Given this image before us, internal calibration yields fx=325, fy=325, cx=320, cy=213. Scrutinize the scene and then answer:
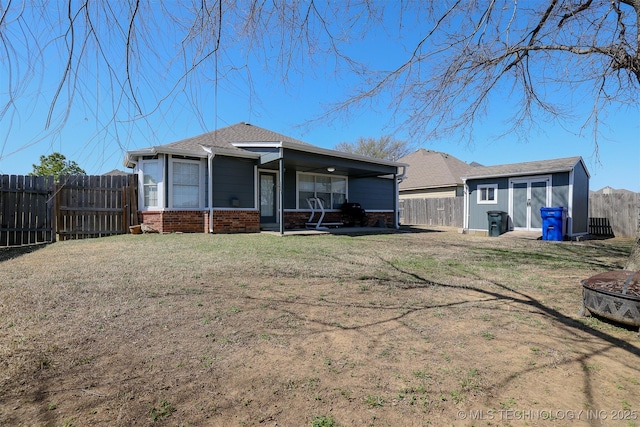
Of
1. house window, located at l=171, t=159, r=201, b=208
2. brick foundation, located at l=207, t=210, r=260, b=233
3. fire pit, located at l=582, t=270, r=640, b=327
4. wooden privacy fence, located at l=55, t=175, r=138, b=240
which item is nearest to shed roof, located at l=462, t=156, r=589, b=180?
brick foundation, located at l=207, t=210, r=260, b=233

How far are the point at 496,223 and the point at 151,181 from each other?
12.9 metres

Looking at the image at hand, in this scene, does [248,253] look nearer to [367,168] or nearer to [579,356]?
[579,356]

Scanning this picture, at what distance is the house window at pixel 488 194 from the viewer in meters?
13.8

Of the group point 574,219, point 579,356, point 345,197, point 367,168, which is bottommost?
point 579,356

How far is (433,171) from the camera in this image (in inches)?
915

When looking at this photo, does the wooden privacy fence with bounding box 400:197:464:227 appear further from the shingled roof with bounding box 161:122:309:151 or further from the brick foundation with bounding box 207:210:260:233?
the brick foundation with bounding box 207:210:260:233

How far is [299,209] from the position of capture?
13672 millimetres

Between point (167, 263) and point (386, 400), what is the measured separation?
15.7ft

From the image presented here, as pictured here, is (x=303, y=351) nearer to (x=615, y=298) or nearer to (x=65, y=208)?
(x=615, y=298)

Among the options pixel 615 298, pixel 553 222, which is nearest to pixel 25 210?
pixel 615 298

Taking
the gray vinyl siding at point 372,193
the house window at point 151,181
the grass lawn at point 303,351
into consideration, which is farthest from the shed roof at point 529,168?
Result: the house window at point 151,181

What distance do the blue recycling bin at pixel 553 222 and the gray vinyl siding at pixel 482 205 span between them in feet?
6.06

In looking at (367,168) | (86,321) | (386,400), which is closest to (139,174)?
(367,168)

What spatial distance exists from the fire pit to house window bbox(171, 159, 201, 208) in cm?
1070
